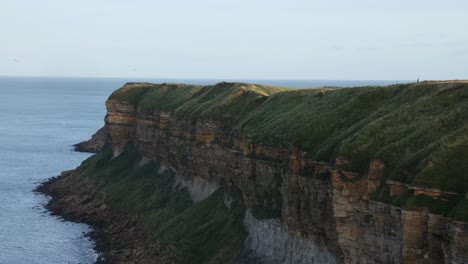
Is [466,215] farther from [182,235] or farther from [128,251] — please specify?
[128,251]

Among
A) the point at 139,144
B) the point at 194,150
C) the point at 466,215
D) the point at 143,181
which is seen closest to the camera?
the point at 466,215

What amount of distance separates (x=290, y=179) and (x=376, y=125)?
26.6 ft

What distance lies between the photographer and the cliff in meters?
35.4

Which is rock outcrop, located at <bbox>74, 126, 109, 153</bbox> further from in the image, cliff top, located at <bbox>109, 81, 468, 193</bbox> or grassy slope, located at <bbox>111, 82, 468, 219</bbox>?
grassy slope, located at <bbox>111, 82, 468, 219</bbox>

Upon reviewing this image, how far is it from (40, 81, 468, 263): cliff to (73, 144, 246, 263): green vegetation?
18cm

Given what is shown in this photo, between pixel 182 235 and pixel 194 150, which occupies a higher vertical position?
pixel 194 150

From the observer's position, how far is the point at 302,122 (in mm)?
54594

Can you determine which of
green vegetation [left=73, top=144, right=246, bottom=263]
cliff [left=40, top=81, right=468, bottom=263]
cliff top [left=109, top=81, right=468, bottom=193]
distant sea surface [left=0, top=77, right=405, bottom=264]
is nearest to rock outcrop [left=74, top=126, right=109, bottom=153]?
distant sea surface [left=0, top=77, right=405, bottom=264]

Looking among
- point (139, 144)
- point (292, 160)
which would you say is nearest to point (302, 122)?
point (292, 160)

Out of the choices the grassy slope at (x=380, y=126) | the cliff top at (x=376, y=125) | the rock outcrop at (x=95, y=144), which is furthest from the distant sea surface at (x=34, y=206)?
the grassy slope at (x=380, y=126)

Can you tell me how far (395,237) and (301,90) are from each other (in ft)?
111

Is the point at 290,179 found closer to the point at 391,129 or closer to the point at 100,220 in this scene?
the point at 391,129

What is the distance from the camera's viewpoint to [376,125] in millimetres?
43469

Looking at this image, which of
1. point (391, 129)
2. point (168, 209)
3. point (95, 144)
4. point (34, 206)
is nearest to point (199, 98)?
point (168, 209)
